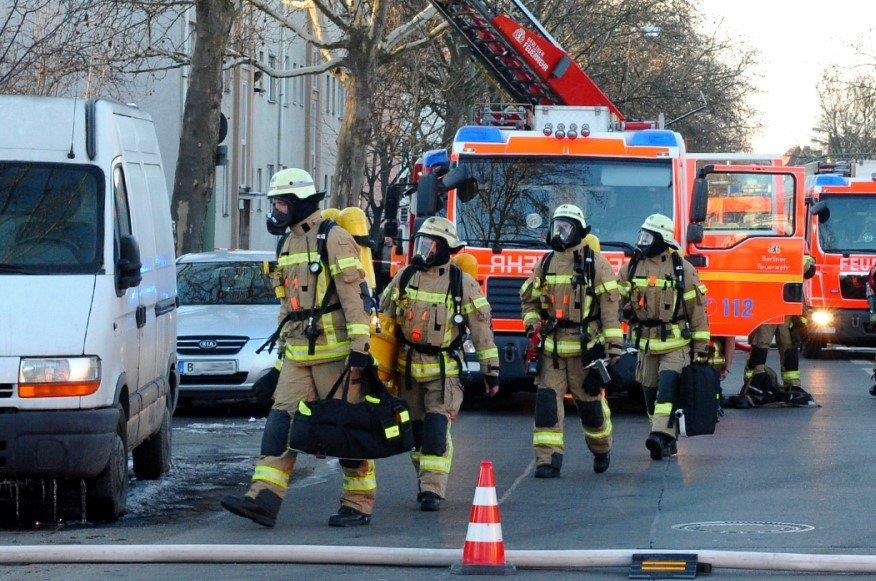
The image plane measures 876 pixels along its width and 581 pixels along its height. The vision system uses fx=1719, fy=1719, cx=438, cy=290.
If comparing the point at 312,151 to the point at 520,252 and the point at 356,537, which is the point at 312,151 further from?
the point at 356,537

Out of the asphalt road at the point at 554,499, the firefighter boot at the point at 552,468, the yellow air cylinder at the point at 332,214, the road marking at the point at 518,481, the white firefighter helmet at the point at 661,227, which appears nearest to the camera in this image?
the asphalt road at the point at 554,499

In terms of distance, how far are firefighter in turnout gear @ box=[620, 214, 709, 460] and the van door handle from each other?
414 cm

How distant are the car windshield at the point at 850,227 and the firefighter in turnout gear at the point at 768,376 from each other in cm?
929

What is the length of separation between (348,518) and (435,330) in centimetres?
147

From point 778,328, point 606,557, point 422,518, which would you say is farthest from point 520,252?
point 606,557

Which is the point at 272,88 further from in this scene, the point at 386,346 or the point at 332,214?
the point at 332,214

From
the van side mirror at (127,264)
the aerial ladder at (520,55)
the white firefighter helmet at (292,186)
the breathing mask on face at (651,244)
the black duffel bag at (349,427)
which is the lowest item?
the black duffel bag at (349,427)

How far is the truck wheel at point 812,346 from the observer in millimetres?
26547

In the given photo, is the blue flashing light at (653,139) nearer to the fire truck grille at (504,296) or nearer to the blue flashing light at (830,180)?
the fire truck grille at (504,296)

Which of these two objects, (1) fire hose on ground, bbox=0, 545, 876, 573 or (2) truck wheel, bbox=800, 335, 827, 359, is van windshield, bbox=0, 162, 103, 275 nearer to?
A: (1) fire hose on ground, bbox=0, 545, 876, 573

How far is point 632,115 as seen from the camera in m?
49.0

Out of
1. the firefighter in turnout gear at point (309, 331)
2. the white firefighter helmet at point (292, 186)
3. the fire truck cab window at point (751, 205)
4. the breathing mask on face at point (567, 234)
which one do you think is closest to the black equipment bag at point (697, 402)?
the breathing mask on face at point (567, 234)

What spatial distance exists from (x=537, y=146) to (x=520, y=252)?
1.09m

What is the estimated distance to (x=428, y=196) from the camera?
50.1 ft
